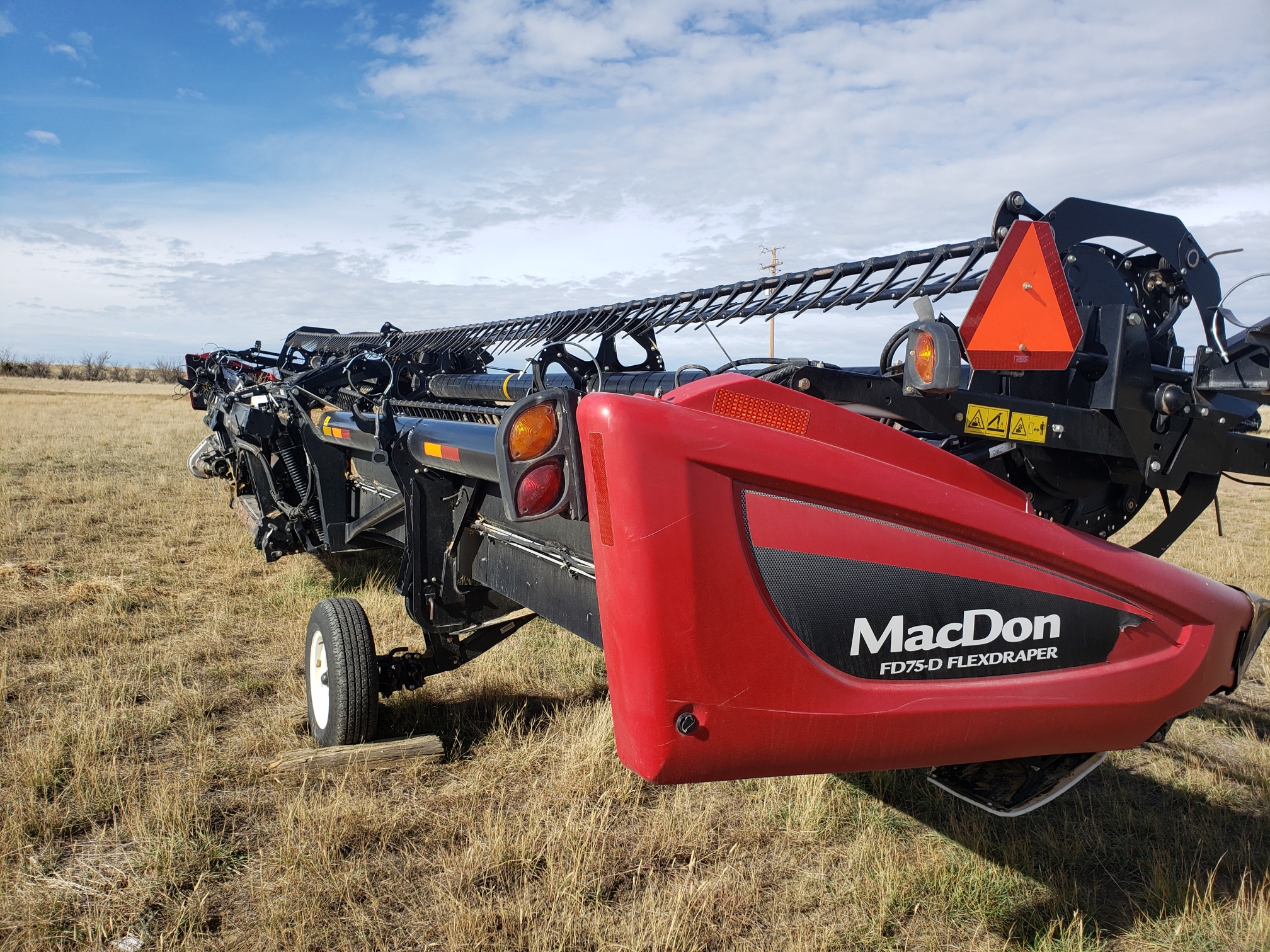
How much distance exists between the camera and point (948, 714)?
2066 millimetres

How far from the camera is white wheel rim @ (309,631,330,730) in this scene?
3.82 meters

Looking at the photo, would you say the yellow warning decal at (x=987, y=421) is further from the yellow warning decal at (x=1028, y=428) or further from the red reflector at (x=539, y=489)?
the red reflector at (x=539, y=489)

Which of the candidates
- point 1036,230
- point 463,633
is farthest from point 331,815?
point 1036,230

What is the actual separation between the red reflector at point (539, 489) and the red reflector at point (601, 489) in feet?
0.79

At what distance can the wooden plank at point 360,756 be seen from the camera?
3441 millimetres

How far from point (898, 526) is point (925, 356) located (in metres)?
0.49

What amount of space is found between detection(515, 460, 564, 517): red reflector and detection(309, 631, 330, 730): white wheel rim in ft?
6.87

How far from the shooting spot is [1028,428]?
2.49 m

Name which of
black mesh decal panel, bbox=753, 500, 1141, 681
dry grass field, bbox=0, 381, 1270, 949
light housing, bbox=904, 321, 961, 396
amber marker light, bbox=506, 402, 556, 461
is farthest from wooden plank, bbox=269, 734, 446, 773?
light housing, bbox=904, 321, 961, 396

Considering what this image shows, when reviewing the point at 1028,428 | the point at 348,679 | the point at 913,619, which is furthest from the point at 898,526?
the point at 348,679

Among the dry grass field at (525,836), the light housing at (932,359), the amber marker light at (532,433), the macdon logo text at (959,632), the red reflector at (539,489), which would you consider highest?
the light housing at (932,359)

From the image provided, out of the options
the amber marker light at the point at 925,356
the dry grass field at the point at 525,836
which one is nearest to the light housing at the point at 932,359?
the amber marker light at the point at 925,356

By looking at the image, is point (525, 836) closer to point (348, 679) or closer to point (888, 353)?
point (348, 679)

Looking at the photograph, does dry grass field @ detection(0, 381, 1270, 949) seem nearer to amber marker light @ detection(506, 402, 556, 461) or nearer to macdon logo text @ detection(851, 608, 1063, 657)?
macdon logo text @ detection(851, 608, 1063, 657)
